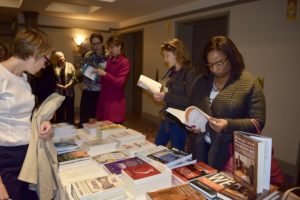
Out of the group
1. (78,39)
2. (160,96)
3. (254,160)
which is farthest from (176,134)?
(78,39)

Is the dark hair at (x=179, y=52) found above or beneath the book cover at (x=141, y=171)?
above

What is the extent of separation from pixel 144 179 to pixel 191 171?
11.3 inches

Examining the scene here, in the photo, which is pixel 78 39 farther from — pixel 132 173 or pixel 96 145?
pixel 132 173

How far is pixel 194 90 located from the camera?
168 cm

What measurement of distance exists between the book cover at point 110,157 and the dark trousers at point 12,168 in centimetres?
40

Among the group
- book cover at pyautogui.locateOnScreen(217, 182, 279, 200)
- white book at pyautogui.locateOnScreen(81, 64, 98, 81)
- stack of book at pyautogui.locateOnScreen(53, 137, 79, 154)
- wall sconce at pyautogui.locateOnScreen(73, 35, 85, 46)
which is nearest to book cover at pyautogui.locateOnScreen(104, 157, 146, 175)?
stack of book at pyautogui.locateOnScreen(53, 137, 79, 154)

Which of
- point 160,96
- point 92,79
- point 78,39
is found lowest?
point 160,96

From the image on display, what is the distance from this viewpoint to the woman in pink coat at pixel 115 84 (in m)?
2.47

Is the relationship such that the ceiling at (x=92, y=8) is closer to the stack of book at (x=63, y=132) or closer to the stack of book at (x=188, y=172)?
the stack of book at (x=63, y=132)

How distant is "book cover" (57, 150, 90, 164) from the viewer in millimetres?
1397

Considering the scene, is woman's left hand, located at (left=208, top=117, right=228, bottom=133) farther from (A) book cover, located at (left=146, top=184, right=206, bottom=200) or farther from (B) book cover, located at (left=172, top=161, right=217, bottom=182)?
(A) book cover, located at (left=146, top=184, right=206, bottom=200)

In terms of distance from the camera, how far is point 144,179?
1077mm

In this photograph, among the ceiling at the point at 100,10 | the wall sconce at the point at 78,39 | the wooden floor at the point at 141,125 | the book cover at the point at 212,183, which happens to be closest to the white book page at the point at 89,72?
the book cover at the point at 212,183

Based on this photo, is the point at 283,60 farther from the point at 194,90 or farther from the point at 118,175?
the point at 118,175
